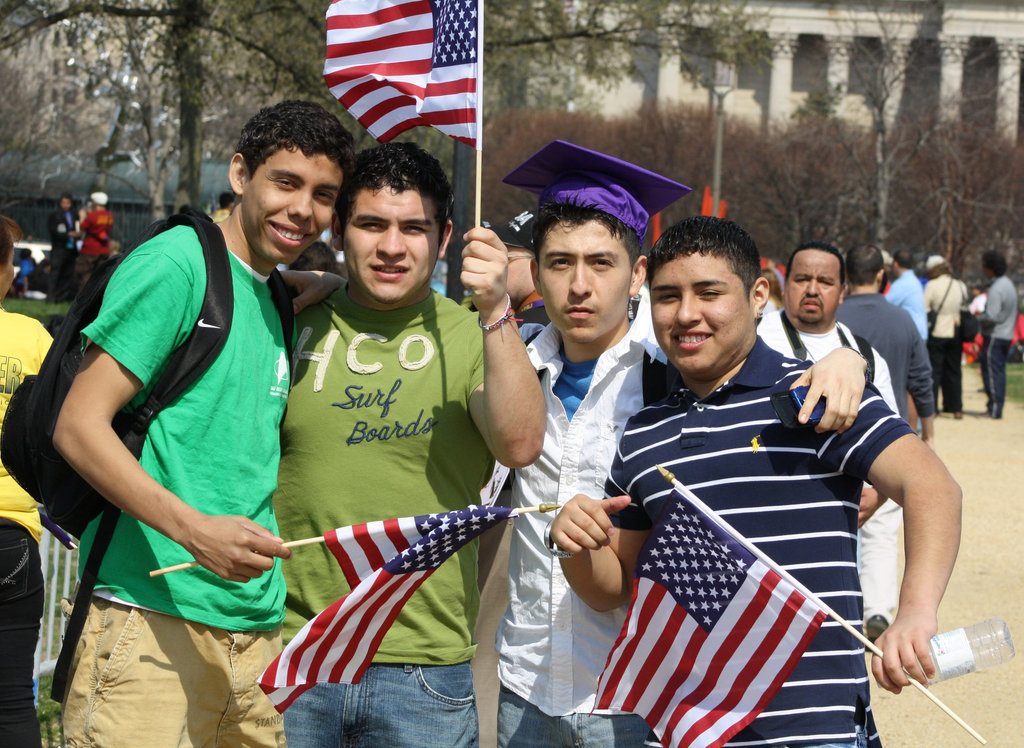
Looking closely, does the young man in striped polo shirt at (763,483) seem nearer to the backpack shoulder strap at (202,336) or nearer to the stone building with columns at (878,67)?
the backpack shoulder strap at (202,336)

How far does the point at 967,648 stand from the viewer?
8.07 feet

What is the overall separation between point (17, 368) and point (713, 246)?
277 cm

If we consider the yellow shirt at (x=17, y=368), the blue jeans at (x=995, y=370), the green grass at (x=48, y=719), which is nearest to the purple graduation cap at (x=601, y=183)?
the yellow shirt at (x=17, y=368)

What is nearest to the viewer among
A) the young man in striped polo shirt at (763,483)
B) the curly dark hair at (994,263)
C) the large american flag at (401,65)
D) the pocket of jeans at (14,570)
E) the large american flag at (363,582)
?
the young man in striped polo shirt at (763,483)

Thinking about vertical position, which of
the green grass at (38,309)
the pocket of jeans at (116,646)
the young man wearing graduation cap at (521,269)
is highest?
the young man wearing graduation cap at (521,269)

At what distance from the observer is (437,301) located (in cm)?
374

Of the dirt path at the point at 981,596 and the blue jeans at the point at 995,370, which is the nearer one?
the dirt path at the point at 981,596

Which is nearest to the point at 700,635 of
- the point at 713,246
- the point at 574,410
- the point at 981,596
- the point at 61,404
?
the point at 574,410

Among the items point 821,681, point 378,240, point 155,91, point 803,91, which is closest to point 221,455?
point 378,240

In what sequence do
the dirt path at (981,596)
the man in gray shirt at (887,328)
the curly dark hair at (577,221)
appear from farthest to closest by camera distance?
the man in gray shirt at (887,328), the dirt path at (981,596), the curly dark hair at (577,221)

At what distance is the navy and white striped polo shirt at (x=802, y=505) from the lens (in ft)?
9.32

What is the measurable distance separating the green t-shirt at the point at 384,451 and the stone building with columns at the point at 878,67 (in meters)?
15.1

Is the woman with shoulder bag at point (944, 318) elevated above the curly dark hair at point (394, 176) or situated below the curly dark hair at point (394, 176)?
below

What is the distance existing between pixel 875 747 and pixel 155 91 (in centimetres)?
3385
